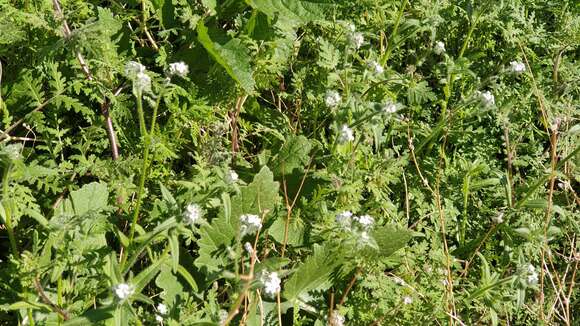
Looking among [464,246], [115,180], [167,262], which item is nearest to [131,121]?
[115,180]

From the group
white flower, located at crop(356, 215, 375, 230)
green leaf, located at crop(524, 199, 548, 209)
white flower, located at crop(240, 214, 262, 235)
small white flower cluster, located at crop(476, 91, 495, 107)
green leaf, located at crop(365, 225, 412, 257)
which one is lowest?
green leaf, located at crop(365, 225, 412, 257)

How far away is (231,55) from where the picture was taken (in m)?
3.50

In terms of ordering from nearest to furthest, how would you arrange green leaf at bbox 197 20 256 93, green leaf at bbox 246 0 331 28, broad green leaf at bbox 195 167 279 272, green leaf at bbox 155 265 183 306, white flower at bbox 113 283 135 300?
white flower at bbox 113 283 135 300
green leaf at bbox 155 265 183 306
broad green leaf at bbox 195 167 279 272
green leaf at bbox 197 20 256 93
green leaf at bbox 246 0 331 28

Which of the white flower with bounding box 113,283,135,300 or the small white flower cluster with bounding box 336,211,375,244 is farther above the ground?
the white flower with bounding box 113,283,135,300

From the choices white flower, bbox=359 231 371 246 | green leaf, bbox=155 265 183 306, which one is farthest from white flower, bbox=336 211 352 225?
green leaf, bbox=155 265 183 306

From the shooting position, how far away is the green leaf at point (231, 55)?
3453mm

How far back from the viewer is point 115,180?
127 inches

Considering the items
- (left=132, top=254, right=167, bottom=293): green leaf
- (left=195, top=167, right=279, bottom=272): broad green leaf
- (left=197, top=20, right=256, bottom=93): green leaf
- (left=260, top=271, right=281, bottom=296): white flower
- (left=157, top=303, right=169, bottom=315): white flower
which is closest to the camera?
(left=260, top=271, right=281, bottom=296): white flower

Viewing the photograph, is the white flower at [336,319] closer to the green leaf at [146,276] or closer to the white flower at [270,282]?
the white flower at [270,282]

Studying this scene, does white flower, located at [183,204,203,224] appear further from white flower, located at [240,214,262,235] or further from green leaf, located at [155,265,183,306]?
green leaf, located at [155,265,183,306]

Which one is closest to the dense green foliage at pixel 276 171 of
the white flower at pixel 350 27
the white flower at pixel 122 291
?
the white flower at pixel 350 27

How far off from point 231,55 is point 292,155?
22.3 inches

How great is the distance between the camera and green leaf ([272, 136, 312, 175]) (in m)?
3.54

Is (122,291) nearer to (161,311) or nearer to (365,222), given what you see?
(161,311)
